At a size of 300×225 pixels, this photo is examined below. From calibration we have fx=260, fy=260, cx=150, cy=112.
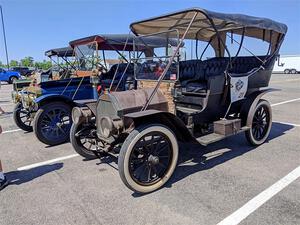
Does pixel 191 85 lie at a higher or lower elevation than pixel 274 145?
higher

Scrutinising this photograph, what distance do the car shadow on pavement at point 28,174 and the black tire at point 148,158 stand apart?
1.56m

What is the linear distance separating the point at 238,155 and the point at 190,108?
116 cm

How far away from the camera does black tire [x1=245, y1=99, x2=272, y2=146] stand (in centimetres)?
484

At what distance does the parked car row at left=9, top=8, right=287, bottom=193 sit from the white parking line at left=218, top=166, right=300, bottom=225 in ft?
3.23

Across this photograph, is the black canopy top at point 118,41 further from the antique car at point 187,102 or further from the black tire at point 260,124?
the black tire at point 260,124

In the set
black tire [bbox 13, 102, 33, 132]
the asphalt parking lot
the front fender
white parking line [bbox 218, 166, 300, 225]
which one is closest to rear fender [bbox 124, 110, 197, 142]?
the asphalt parking lot

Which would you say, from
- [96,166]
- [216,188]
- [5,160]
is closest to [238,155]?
[216,188]

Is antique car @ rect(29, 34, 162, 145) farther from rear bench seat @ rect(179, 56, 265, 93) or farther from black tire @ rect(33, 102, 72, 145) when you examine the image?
rear bench seat @ rect(179, 56, 265, 93)

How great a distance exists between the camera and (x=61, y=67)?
31.8 feet

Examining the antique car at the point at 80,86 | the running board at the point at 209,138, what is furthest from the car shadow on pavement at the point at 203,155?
the antique car at the point at 80,86

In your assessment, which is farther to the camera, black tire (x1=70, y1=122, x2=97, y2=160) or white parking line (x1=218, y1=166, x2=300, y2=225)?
black tire (x1=70, y1=122, x2=97, y2=160)

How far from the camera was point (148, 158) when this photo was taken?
333 centimetres

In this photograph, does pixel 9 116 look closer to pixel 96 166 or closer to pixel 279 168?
pixel 96 166

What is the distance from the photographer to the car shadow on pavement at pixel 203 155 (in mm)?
3875
